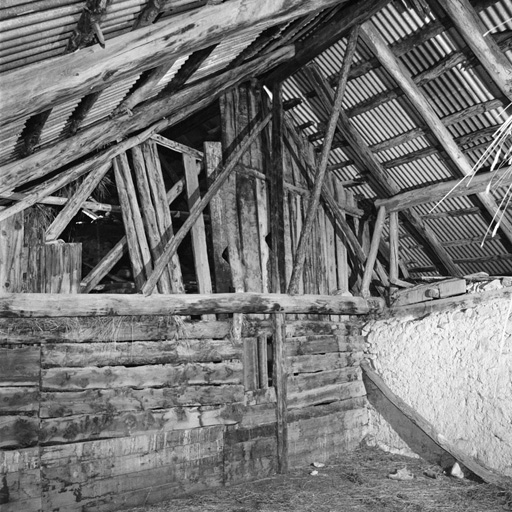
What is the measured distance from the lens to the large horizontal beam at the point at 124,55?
10.1 ft

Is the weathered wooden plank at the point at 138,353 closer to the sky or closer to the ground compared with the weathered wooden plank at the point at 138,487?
closer to the sky

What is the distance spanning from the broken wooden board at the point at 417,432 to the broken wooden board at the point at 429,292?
1081 mm

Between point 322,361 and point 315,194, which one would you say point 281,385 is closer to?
point 322,361

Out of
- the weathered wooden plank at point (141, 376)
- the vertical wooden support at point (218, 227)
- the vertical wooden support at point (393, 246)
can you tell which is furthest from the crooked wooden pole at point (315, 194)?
the vertical wooden support at point (393, 246)

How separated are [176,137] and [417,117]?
3343mm

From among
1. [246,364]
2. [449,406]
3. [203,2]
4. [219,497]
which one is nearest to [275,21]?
[203,2]

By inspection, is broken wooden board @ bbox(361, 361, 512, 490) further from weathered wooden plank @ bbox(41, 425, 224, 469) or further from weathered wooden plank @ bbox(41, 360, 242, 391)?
weathered wooden plank @ bbox(41, 425, 224, 469)

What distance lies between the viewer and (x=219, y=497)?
5.87 meters

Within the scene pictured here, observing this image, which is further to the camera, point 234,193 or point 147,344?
point 234,193

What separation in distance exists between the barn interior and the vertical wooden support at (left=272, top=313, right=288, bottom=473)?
0.08 feet

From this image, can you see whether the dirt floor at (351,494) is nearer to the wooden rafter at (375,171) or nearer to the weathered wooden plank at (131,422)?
the weathered wooden plank at (131,422)

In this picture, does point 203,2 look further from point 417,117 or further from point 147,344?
point 417,117

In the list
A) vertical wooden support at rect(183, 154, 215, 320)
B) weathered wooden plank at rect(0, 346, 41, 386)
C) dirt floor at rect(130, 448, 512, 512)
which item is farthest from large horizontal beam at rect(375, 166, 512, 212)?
weathered wooden plank at rect(0, 346, 41, 386)

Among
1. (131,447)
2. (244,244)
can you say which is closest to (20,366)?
(131,447)
